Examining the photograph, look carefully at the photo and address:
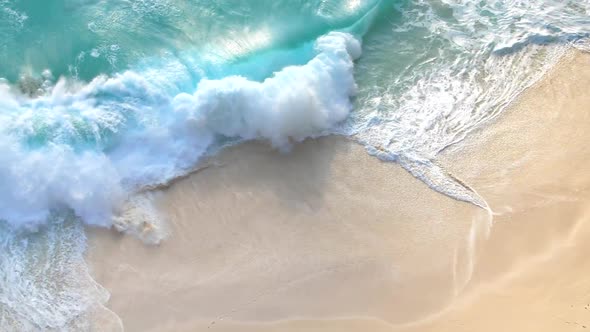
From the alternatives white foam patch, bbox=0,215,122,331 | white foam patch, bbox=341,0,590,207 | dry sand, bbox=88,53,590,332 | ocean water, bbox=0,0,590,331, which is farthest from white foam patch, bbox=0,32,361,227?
white foam patch, bbox=341,0,590,207

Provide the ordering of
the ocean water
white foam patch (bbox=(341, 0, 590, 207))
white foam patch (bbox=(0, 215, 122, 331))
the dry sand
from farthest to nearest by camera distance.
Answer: white foam patch (bbox=(341, 0, 590, 207)) < the ocean water < white foam patch (bbox=(0, 215, 122, 331)) < the dry sand

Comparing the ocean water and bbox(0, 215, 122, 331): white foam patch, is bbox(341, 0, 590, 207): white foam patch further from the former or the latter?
bbox(0, 215, 122, 331): white foam patch

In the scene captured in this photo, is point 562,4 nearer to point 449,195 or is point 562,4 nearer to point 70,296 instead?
point 449,195

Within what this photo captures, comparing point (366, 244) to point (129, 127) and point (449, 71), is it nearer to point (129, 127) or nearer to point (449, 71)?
point (449, 71)

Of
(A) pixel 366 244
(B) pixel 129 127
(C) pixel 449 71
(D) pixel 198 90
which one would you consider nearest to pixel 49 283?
(B) pixel 129 127

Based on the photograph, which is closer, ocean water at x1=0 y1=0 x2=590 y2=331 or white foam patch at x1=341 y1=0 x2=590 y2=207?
ocean water at x1=0 y1=0 x2=590 y2=331

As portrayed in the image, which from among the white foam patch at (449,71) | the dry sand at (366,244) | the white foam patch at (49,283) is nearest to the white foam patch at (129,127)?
the white foam patch at (49,283)
